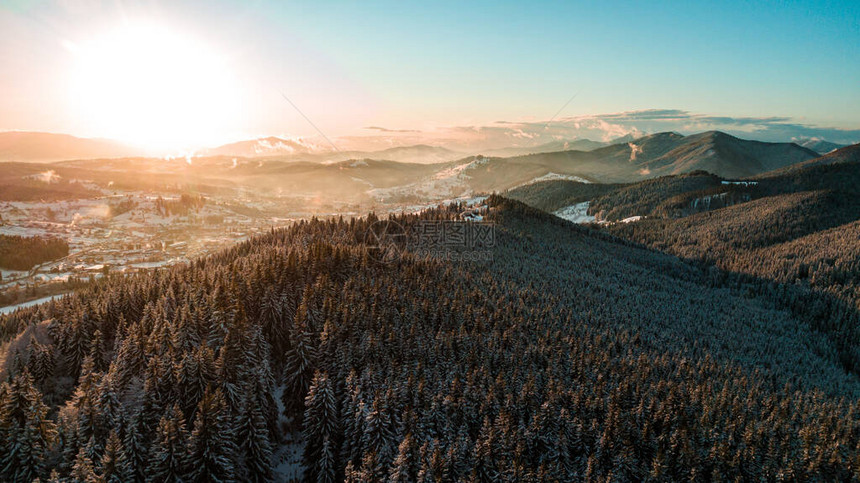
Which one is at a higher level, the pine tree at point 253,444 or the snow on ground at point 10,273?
the pine tree at point 253,444

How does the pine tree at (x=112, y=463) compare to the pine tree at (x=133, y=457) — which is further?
the pine tree at (x=133, y=457)

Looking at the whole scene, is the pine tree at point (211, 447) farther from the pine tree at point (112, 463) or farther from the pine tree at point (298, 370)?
the pine tree at point (298, 370)

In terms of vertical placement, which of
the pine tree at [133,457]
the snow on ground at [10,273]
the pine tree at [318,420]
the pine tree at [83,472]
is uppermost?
the pine tree at [83,472]

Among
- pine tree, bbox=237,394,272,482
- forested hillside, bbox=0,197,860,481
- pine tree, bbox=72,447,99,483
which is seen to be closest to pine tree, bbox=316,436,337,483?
forested hillside, bbox=0,197,860,481

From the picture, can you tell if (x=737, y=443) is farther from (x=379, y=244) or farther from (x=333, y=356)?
(x=379, y=244)

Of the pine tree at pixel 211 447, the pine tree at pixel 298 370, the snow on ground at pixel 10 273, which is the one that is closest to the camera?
the pine tree at pixel 211 447

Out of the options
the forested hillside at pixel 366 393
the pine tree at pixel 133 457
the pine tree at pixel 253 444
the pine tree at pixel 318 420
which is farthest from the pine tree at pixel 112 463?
the pine tree at pixel 318 420
